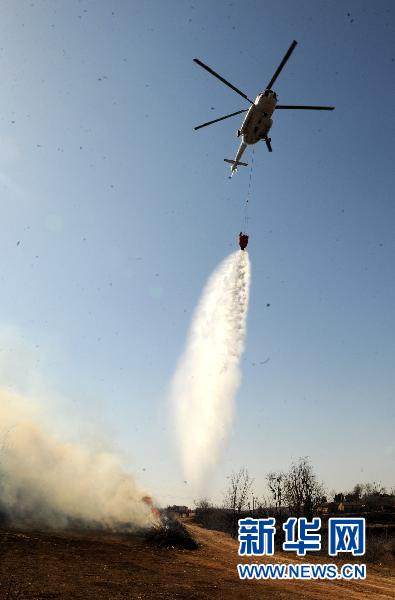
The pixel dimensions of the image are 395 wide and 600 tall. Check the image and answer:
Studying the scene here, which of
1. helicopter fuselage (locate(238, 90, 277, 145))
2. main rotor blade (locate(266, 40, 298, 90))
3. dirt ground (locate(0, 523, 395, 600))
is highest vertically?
main rotor blade (locate(266, 40, 298, 90))

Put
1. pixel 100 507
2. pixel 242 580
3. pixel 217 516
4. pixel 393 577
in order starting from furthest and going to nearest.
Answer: pixel 217 516
pixel 100 507
pixel 393 577
pixel 242 580

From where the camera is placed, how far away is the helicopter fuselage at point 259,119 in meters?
27.4

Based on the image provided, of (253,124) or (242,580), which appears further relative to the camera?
(253,124)

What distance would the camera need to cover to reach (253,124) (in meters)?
28.5

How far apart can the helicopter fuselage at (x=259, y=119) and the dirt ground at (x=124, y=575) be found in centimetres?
2614

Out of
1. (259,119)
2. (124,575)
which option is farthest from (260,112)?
(124,575)

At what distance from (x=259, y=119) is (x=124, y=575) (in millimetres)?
26699

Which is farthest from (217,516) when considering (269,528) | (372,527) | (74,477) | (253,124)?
(253,124)

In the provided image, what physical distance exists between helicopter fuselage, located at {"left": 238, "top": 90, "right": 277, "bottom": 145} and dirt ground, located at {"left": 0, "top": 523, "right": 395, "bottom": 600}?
2614 cm

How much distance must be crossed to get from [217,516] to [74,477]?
60.6 meters

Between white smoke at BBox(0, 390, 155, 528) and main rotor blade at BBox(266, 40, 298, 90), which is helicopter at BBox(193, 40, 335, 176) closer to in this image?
main rotor blade at BBox(266, 40, 298, 90)

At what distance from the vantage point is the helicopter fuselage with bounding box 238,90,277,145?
90.0 feet

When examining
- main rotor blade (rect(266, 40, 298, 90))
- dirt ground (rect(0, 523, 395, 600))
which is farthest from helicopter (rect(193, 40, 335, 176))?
dirt ground (rect(0, 523, 395, 600))

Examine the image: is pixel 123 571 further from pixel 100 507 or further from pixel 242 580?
pixel 100 507
